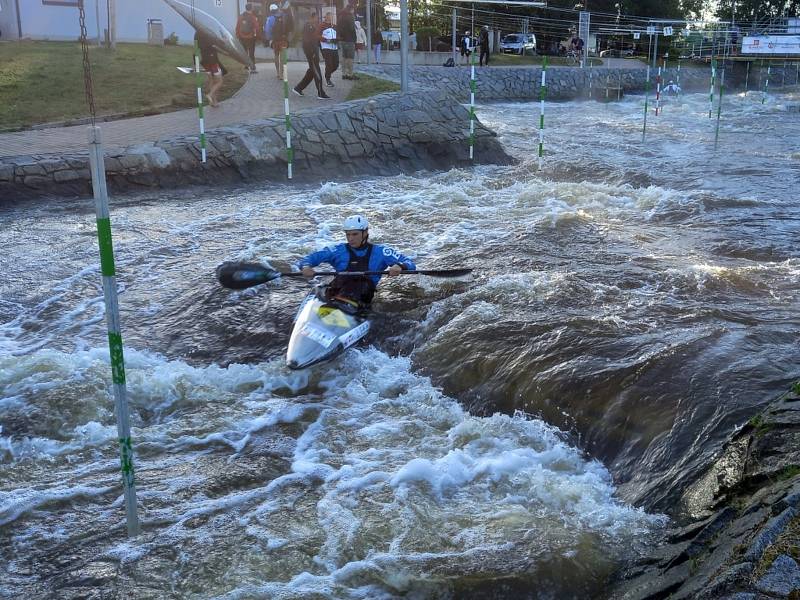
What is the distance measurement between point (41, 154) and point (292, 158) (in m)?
3.54

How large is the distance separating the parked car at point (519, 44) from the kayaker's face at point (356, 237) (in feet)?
95.2

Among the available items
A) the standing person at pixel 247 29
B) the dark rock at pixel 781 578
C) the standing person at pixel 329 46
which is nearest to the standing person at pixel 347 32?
the standing person at pixel 329 46

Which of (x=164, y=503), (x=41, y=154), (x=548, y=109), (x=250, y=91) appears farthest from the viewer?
(x=548, y=109)

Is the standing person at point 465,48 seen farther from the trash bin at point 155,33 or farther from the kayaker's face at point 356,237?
the kayaker's face at point 356,237

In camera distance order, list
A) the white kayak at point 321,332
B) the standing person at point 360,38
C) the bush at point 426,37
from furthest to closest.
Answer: the bush at point 426,37 → the standing person at point 360,38 → the white kayak at point 321,332

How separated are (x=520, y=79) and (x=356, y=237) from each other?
21358 mm

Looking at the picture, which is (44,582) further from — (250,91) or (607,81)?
(607,81)

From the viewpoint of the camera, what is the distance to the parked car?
33.2 metres

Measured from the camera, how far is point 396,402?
522cm

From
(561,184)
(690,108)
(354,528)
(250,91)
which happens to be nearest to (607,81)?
(690,108)

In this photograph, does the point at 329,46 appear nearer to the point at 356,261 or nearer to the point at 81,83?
the point at 81,83

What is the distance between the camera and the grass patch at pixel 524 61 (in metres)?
28.3

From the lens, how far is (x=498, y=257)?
7840mm

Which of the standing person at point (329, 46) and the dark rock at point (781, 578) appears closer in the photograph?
the dark rock at point (781, 578)
